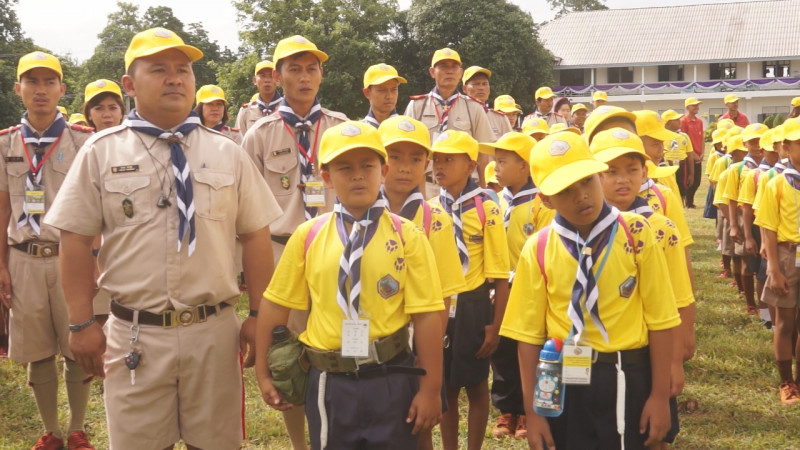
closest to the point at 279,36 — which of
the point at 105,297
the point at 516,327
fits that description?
the point at 105,297

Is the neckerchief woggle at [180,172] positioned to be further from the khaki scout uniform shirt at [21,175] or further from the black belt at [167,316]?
the khaki scout uniform shirt at [21,175]

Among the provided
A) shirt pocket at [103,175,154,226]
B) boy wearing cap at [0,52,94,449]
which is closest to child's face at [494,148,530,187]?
shirt pocket at [103,175,154,226]

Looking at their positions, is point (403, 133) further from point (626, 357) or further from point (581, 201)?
point (626, 357)

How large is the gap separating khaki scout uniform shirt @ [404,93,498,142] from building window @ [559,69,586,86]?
2025 inches

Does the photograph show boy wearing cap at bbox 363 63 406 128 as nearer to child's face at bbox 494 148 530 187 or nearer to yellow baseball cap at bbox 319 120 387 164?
child's face at bbox 494 148 530 187

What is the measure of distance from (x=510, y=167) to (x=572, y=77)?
54.4 meters

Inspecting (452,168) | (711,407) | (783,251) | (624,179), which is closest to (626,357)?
(624,179)

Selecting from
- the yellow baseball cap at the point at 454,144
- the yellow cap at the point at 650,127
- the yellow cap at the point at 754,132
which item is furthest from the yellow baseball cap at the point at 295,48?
the yellow cap at the point at 754,132

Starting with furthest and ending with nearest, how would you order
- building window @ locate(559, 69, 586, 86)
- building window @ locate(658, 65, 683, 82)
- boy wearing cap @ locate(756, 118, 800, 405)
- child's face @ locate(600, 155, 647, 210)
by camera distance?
building window @ locate(559, 69, 586, 86) → building window @ locate(658, 65, 683, 82) → boy wearing cap @ locate(756, 118, 800, 405) → child's face @ locate(600, 155, 647, 210)

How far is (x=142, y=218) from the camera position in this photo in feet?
11.2

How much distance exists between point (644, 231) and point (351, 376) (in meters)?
1.44

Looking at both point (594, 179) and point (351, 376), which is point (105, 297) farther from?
point (594, 179)

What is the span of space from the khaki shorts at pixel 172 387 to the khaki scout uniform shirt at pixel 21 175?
79.7 inches

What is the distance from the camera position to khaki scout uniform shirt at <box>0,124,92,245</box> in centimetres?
524
